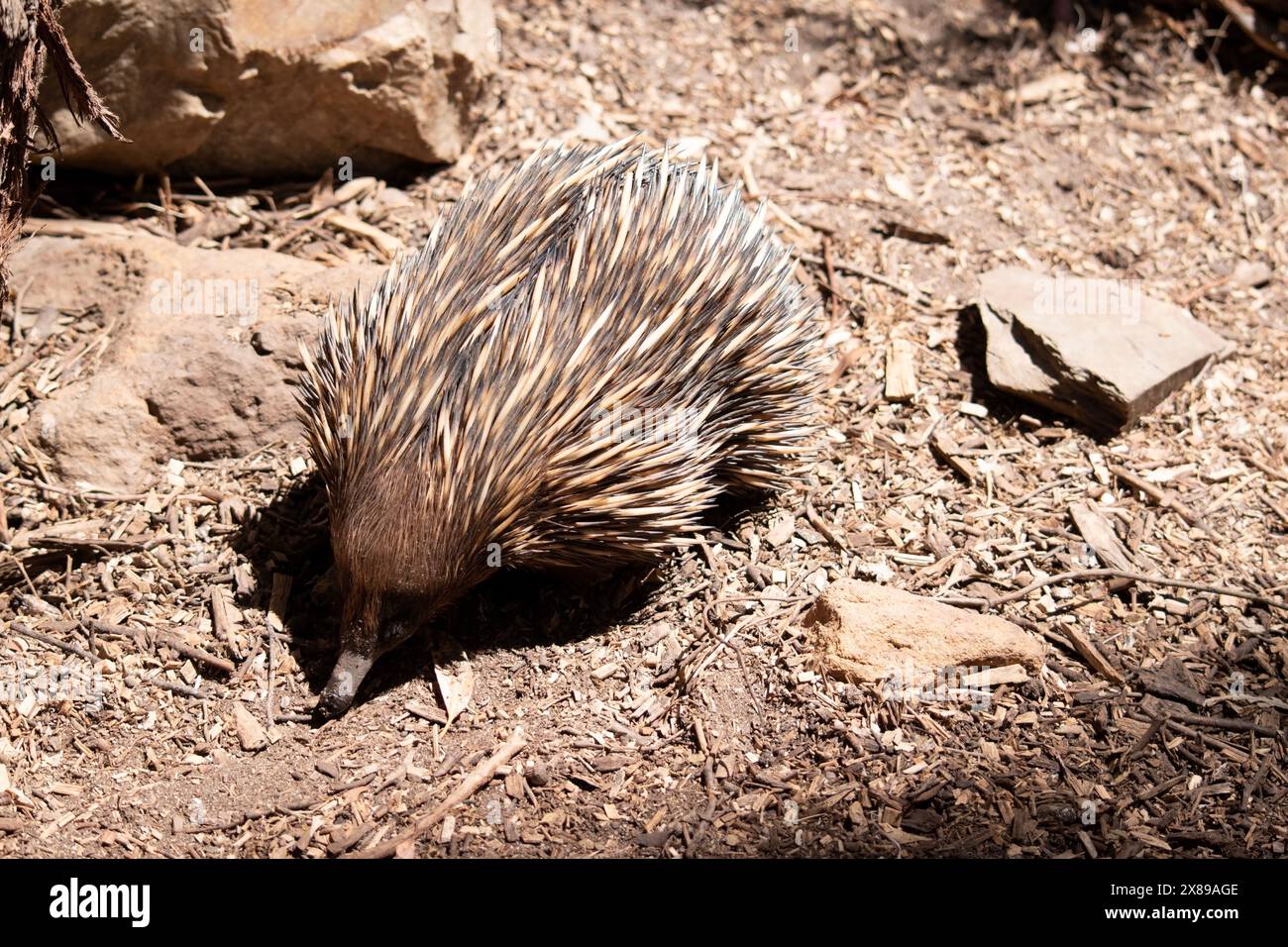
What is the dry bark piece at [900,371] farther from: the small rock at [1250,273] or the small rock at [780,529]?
the small rock at [1250,273]

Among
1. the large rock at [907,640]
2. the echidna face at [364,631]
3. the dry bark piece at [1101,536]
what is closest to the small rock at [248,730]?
the echidna face at [364,631]

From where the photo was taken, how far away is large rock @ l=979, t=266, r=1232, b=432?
478cm

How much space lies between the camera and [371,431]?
11.4ft

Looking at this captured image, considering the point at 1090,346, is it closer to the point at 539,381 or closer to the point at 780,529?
the point at 780,529

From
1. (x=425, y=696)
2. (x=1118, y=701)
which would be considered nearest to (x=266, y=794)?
(x=425, y=696)

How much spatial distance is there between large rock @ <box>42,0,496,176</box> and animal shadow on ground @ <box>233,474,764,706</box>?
184cm

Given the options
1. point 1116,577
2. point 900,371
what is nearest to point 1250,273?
point 900,371

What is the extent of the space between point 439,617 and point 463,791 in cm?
73

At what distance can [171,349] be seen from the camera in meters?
4.50

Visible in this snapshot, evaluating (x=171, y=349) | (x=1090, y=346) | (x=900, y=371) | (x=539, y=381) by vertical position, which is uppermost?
(x=539, y=381)

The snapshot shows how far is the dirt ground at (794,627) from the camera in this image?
139 inches

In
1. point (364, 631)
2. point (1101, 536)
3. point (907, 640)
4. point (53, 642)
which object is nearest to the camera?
point (364, 631)

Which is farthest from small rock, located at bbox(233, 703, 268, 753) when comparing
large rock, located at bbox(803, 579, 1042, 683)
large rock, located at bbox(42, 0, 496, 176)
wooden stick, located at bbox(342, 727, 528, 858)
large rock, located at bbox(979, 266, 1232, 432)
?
large rock, located at bbox(979, 266, 1232, 432)
